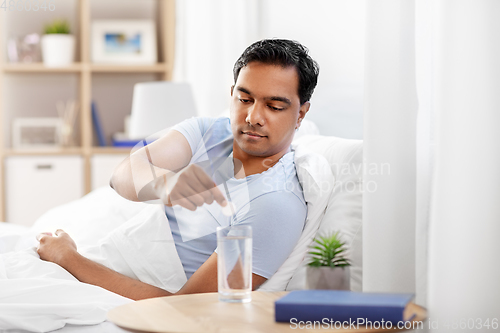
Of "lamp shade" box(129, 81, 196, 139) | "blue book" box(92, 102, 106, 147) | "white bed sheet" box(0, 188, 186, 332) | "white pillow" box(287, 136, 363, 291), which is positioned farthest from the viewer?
"blue book" box(92, 102, 106, 147)

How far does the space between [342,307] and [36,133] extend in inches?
119

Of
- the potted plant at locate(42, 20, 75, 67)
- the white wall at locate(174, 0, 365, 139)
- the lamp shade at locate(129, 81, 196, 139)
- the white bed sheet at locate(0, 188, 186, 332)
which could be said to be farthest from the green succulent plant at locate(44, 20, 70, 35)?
the white bed sheet at locate(0, 188, 186, 332)

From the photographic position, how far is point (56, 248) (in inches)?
47.5

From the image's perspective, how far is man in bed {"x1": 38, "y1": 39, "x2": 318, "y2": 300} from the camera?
1078 mm

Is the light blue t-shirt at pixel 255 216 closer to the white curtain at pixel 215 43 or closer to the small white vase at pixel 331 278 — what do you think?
the small white vase at pixel 331 278

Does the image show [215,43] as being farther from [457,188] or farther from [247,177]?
[457,188]

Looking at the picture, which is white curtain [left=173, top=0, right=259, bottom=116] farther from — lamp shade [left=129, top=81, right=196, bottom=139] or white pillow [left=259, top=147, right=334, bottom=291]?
white pillow [left=259, top=147, right=334, bottom=291]

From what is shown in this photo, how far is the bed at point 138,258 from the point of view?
37.4 inches

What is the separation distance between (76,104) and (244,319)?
9.65ft

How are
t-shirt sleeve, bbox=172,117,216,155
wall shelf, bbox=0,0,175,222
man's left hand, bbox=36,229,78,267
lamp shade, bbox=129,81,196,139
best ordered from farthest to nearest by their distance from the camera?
wall shelf, bbox=0,0,175,222 < lamp shade, bbox=129,81,196,139 < t-shirt sleeve, bbox=172,117,216,155 < man's left hand, bbox=36,229,78,267

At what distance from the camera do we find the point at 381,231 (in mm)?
937

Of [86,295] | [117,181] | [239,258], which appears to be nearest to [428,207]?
[239,258]

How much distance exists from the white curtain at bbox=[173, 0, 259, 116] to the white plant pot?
0.78 m

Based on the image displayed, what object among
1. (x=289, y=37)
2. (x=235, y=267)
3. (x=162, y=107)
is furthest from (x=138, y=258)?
(x=162, y=107)
